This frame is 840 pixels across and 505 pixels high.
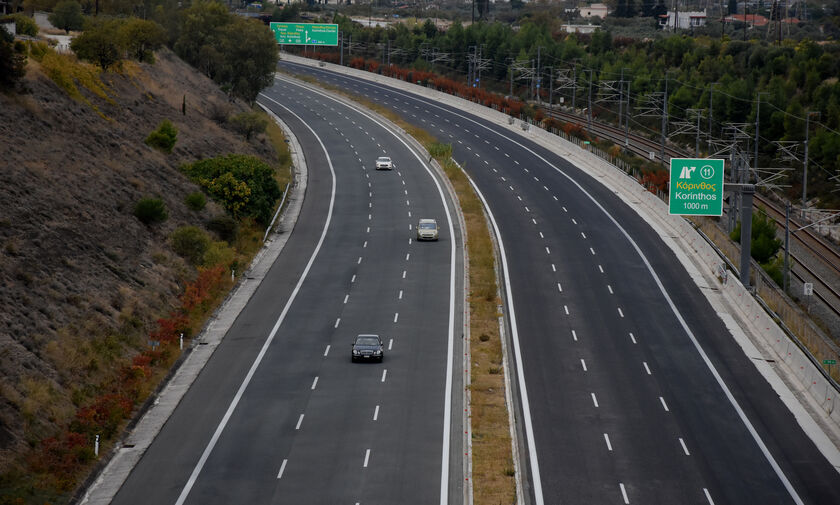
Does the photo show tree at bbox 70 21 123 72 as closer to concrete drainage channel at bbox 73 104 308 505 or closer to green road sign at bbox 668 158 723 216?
concrete drainage channel at bbox 73 104 308 505

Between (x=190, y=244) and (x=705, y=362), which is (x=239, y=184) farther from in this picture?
(x=705, y=362)

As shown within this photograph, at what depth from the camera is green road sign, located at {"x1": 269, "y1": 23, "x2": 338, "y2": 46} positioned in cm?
16088

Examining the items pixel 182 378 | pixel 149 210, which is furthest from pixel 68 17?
pixel 182 378

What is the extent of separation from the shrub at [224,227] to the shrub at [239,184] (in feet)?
10.7

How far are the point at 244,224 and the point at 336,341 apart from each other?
805 inches

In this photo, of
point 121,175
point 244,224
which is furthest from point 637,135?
point 121,175

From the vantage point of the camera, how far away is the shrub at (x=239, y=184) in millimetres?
65562

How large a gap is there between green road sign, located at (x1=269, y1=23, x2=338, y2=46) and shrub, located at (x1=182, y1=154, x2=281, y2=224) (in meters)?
96.8

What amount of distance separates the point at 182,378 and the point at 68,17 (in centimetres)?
6396

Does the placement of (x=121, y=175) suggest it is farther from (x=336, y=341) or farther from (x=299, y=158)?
(x=299, y=158)

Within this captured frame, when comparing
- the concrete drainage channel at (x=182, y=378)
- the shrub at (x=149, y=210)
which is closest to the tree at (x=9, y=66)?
the shrub at (x=149, y=210)

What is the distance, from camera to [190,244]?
181 ft

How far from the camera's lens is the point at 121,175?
2308 inches

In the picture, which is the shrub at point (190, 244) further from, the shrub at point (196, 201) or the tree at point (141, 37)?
the tree at point (141, 37)
